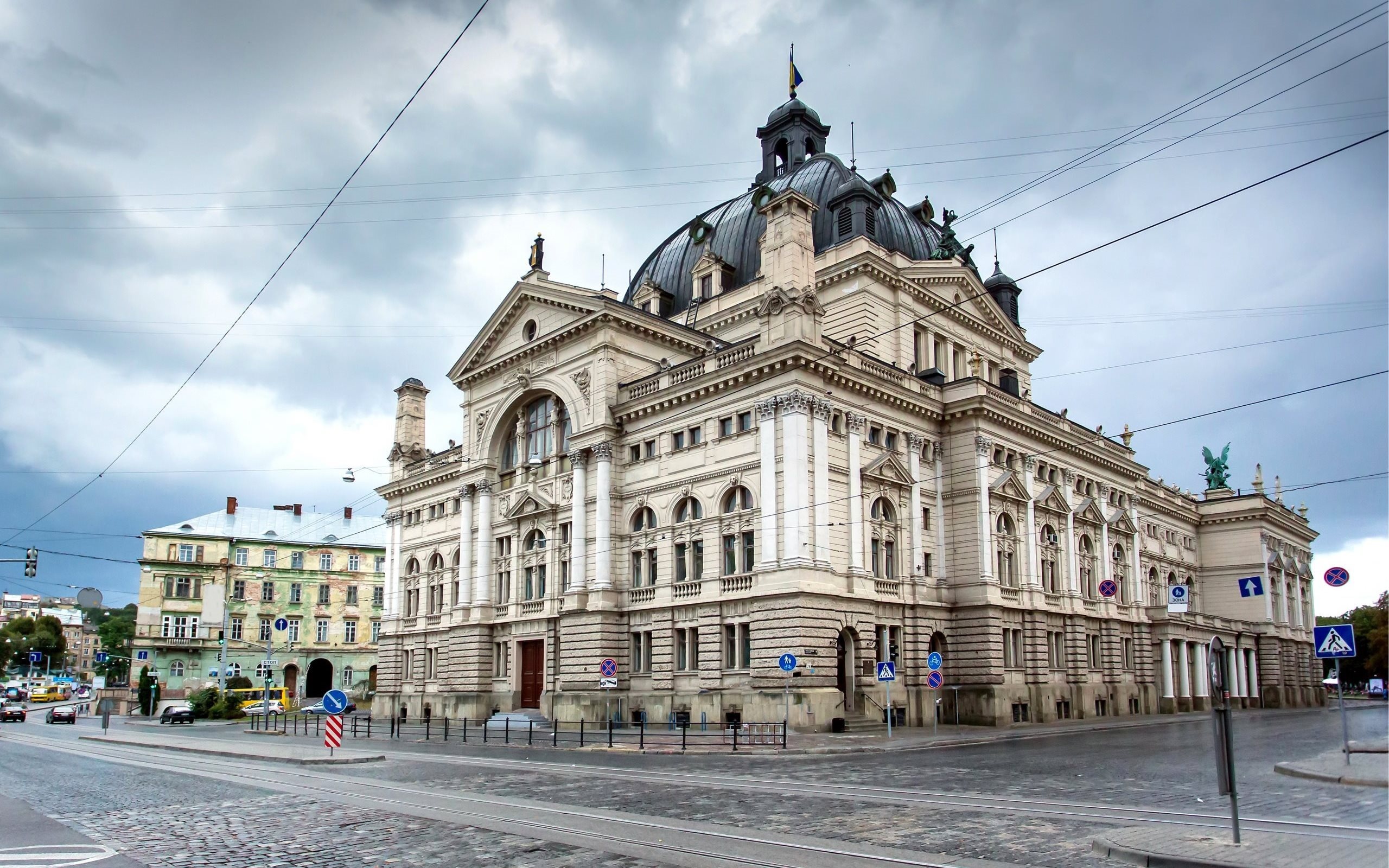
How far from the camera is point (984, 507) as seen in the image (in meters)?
47.8

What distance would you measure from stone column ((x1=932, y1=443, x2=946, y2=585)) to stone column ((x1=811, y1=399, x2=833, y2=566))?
30.1 feet

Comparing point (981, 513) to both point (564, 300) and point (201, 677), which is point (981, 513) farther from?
point (201, 677)

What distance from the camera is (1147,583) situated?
67.6m

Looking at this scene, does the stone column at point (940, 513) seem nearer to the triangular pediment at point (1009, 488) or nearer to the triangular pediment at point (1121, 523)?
the triangular pediment at point (1009, 488)

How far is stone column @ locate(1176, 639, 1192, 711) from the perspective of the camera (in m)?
62.2

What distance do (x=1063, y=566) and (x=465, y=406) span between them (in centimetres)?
3346

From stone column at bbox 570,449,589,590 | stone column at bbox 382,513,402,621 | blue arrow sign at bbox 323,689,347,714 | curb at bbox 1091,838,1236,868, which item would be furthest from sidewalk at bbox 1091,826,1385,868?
stone column at bbox 382,513,402,621

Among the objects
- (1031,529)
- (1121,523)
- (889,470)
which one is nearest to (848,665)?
(889,470)

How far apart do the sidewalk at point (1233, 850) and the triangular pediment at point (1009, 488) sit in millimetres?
36194

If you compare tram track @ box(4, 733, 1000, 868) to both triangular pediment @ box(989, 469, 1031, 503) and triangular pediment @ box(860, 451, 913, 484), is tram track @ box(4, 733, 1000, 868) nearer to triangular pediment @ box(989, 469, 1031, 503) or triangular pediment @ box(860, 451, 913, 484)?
triangular pediment @ box(860, 451, 913, 484)

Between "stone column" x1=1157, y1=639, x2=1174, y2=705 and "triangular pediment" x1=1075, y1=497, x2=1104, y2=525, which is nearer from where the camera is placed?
"triangular pediment" x1=1075, y1=497, x2=1104, y2=525

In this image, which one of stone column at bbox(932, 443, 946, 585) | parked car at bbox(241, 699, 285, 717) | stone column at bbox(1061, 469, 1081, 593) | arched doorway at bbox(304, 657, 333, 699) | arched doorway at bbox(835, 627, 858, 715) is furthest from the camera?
arched doorway at bbox(304, 657, 333, 699)

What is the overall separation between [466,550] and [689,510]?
17090mm

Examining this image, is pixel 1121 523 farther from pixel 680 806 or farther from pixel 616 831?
pixel 616 831
